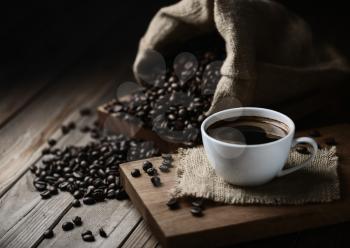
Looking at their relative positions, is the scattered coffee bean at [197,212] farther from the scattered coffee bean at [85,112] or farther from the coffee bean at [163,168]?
the scattered coffee bean at [85,112]

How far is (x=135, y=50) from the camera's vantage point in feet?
10.8

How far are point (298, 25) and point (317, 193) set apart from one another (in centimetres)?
98

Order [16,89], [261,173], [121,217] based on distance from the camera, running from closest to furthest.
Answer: [261,173] < [121,217] < [16,89]

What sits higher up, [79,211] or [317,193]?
[79,211]

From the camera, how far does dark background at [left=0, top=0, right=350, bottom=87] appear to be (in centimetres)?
319

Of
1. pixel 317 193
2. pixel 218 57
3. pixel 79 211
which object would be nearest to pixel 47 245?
pixel 79 211

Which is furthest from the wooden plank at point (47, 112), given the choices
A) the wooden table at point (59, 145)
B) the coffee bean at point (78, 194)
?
the coffee bean at point (78, 194)

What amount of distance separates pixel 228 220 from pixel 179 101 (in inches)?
30.2

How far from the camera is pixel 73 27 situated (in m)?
3.62

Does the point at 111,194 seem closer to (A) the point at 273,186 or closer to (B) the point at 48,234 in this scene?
(B) the point at 48,234

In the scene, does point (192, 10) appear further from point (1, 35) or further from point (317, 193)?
point (1, 35)

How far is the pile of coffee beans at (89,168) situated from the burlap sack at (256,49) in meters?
0.37

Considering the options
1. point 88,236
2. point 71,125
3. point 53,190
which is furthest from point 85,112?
point 88,236

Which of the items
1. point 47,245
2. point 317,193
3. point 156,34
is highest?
point 156,34
